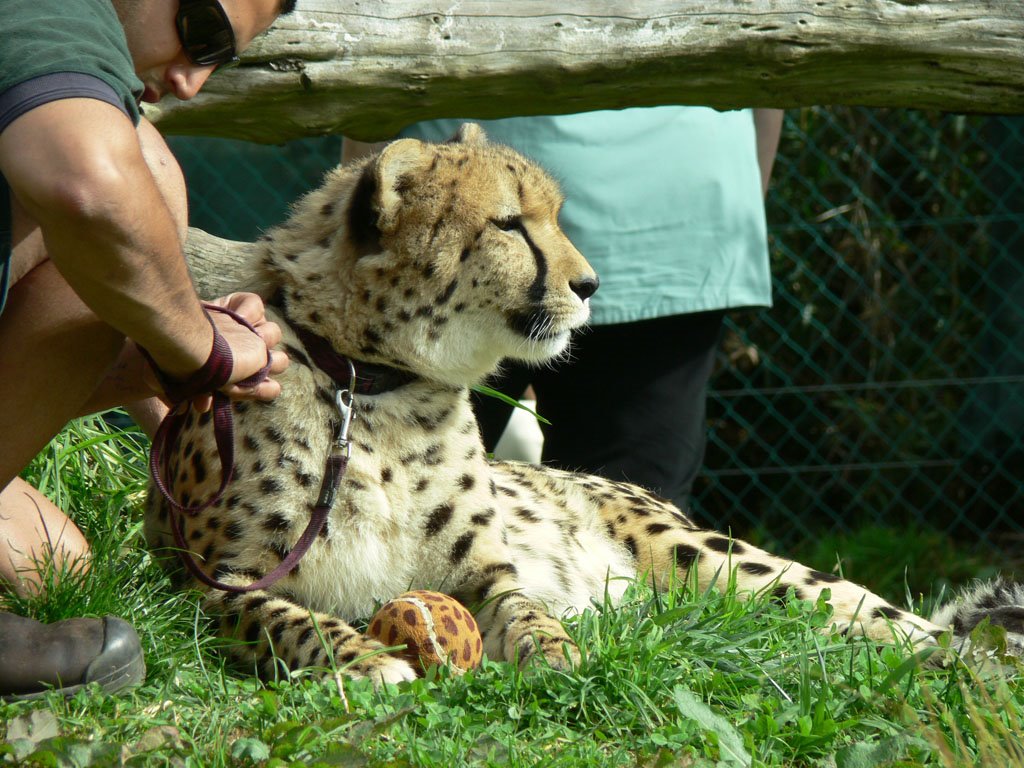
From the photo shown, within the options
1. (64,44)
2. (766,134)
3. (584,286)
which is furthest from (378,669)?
(766,134)

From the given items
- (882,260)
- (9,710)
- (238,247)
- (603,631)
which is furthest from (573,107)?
(882,260)

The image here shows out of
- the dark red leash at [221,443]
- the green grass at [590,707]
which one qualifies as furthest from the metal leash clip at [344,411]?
the green grass at [590,707]

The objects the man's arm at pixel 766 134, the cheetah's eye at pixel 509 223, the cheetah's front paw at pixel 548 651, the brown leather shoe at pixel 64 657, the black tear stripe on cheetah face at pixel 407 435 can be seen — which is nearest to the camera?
the brown leather shoe at pixel 64 657

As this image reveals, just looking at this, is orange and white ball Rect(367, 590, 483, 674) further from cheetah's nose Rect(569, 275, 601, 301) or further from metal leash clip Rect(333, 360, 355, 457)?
cheetah's nose Rect(569, 275, 601, 301)

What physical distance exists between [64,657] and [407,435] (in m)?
0.78

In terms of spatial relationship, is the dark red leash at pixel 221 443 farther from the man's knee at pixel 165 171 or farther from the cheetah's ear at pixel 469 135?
the cheetah's ear at pixel 469 135

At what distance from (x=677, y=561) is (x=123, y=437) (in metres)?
1.45

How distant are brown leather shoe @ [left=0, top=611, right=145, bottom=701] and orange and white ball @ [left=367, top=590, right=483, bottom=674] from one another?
0.42m

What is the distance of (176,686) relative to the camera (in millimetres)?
2061

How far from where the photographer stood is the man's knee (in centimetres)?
235

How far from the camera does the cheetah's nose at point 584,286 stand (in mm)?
2613

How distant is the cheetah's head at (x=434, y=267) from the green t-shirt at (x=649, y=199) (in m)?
0.58

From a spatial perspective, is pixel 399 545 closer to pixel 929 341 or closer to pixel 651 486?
pixel 651 486

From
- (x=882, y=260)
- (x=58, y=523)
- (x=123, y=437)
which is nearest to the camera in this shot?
(x=58, y=523)
